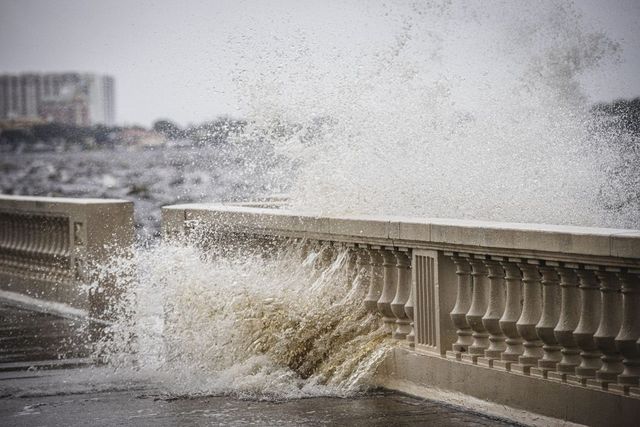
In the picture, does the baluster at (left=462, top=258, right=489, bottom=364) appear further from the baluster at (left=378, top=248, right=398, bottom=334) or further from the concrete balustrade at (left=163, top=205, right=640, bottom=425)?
the baluster at (left=378, top=248, right=398, bottom=334)

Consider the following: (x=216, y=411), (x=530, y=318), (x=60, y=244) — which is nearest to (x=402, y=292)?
(x=530, y=318)

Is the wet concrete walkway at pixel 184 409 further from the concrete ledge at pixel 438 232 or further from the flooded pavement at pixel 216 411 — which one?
the concrete ledge at pixel 438 232

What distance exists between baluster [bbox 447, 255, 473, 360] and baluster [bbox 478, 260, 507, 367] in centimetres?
28

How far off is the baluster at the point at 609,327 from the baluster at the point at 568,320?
0.27 m

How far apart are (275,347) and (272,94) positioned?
3654 mm

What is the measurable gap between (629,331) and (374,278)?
2902mm

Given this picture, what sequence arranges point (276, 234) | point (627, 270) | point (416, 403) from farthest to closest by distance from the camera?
point (276, 234)
point (416, 403)
point (627, 270)

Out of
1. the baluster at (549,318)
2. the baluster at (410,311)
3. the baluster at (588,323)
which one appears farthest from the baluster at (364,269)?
the baluster at (588,323)

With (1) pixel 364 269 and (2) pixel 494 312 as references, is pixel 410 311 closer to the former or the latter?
(1) pixel 364 269

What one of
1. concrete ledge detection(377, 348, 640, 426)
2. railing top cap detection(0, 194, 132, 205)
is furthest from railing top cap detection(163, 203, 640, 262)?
railing top cap detection(0, 194, 132, 205)

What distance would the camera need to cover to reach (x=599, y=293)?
7.38 metres

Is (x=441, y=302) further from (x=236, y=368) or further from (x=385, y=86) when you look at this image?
(x=385, y=86)

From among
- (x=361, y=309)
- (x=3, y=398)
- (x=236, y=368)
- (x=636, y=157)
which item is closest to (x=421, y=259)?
(x=361, y=309)

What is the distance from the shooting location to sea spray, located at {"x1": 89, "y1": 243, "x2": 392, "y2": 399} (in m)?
9.40
